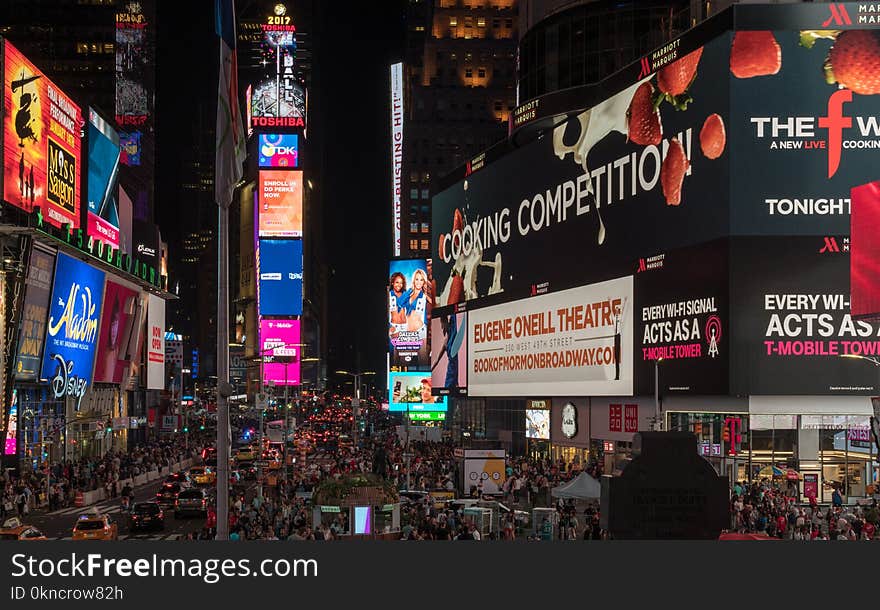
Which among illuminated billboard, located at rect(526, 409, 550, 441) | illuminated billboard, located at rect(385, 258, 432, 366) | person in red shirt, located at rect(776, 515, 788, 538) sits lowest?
person in red shirt, located at rect(776, 515, 788, 538)

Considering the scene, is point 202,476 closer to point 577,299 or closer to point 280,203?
point 577,299

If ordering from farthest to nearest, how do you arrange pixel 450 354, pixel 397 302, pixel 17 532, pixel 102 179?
pixel 397 302 → pixel 450 354 → pixel 102 179 → pixel 17 532

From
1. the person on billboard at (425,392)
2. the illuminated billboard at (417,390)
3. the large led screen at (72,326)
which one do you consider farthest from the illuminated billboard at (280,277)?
the large led screen at (72,326)

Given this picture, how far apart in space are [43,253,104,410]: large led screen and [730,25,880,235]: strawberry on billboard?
3581 cm

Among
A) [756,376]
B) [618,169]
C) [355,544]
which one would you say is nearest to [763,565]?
[355,544]

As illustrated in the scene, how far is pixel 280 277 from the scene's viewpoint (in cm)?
16938

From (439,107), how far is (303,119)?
80.3ft

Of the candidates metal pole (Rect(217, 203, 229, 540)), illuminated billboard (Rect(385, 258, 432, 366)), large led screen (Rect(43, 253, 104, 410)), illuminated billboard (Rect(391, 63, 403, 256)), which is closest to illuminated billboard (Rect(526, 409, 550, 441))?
large led screen (Rect(43, 253, 104, 410))

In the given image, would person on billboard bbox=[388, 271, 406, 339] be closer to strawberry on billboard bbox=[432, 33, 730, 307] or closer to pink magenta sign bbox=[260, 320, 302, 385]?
strawberry on billboard bbox=[432, 33, 730, 307]

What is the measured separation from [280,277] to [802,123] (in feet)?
423

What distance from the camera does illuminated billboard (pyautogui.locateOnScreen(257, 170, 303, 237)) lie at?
163625 mm

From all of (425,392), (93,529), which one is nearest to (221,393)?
(93,529)

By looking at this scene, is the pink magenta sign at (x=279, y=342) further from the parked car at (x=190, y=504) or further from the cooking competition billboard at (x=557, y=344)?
the parked car at (x=190, y=504)

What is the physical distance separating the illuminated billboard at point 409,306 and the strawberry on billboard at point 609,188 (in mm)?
37654
